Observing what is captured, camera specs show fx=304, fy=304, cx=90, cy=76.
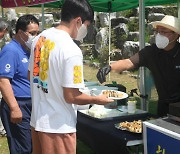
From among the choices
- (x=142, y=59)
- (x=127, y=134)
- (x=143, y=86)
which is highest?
(x=142, y=59)

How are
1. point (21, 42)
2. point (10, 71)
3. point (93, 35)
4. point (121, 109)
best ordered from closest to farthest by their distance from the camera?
point (10, 71) → point (21, 42) → point (121, 109) → point (93, 35)

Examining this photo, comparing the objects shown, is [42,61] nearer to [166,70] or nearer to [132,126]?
[132,126]

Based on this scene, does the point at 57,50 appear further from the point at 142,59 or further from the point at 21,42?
the point at 142,59

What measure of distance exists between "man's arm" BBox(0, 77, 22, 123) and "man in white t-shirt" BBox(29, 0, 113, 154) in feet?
1.77

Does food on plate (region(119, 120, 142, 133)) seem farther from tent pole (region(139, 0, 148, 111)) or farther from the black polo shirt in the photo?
tent pole (region(139, 0, 148, 111))

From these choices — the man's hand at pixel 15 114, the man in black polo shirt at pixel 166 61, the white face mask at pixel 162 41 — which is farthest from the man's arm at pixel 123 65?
the man's hand at pixel 15 114

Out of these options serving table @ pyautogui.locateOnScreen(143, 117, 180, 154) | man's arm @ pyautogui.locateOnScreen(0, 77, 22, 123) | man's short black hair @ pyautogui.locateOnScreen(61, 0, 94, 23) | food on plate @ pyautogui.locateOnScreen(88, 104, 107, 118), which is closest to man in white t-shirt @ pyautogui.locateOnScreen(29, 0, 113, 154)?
man's short black hair @ pyautogui.locateOnScreen(61, 0, 94, 23)

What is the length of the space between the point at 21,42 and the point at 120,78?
18.0ft

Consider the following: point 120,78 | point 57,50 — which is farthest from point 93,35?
point 57,50

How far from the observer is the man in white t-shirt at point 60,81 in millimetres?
1460

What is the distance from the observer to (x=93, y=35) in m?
10.1

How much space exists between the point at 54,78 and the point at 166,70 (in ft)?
3.55

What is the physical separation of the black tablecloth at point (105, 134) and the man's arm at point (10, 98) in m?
0.49

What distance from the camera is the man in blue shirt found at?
6.93 ft
